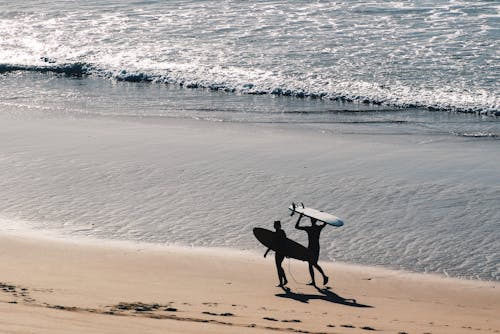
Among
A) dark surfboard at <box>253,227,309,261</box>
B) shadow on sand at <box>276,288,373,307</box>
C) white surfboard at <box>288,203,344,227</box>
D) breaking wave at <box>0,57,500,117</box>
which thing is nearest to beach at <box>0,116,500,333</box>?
shadow on sand at <box>276,288,373,307</box>

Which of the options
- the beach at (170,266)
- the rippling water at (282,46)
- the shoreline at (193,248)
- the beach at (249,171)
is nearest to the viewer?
the beach at (170,266)

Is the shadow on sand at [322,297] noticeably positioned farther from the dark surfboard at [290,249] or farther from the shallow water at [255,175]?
the shallow water at [255,175]

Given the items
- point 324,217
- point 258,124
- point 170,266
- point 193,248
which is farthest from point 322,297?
point 258,124

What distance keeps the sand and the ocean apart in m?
0.49

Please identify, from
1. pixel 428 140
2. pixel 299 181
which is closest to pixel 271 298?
pixel 299 181

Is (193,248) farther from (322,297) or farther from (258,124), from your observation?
(258,124)

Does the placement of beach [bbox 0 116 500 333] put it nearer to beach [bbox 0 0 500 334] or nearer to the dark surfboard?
beach [bbox 0 0 500 334]

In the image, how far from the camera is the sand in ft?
23.8

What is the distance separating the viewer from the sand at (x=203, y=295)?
23.8 feet

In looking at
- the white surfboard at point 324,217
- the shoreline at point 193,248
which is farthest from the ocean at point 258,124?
the white surfboard at point 324,217

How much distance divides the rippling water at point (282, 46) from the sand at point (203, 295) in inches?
312

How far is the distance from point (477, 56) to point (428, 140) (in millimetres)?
5777

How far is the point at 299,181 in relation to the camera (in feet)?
39.5

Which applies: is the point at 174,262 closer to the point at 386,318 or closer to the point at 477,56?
the point at 386,318
